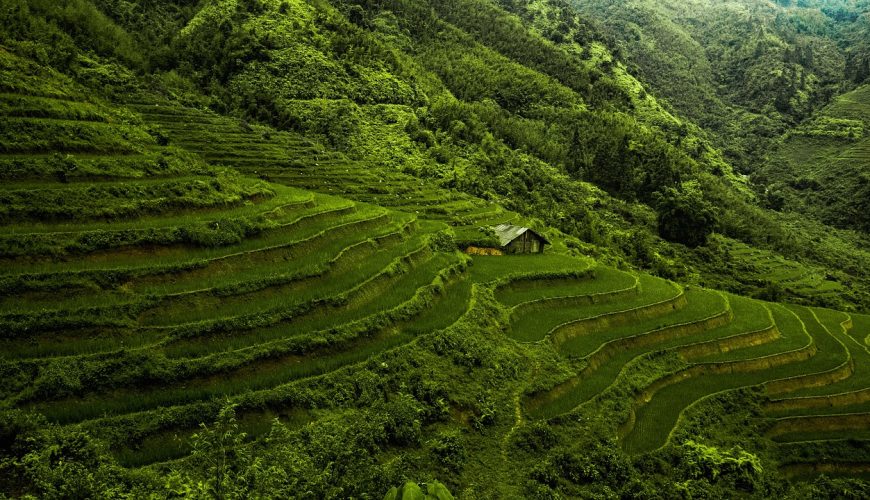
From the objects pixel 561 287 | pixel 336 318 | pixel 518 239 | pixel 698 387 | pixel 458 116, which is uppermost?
pixel 336 318

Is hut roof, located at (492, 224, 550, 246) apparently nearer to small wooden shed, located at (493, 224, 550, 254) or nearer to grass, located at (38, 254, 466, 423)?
small wooden shed, located at (493, 224, 550, 254)

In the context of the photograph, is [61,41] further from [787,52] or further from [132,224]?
[787,52]

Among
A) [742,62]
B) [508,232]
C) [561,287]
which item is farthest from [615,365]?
[742,62]

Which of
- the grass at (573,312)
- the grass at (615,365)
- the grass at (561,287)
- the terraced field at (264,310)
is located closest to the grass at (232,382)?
the terraced field at (264,310)

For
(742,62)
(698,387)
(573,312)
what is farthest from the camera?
(742,62)

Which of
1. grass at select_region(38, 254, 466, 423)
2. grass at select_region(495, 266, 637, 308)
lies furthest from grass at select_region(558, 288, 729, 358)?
grass at select_region(38, 254, 466, 423)

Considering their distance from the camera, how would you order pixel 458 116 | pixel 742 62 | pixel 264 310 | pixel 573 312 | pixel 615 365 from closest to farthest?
pixel 264 310
pixel 615 365
pixel 573 312
pixel 458 116
pixel 742 62

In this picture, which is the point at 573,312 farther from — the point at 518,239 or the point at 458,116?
the point at 458,116

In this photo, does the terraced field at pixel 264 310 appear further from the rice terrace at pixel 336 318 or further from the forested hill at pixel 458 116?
the forested hill at pixel 458 116
